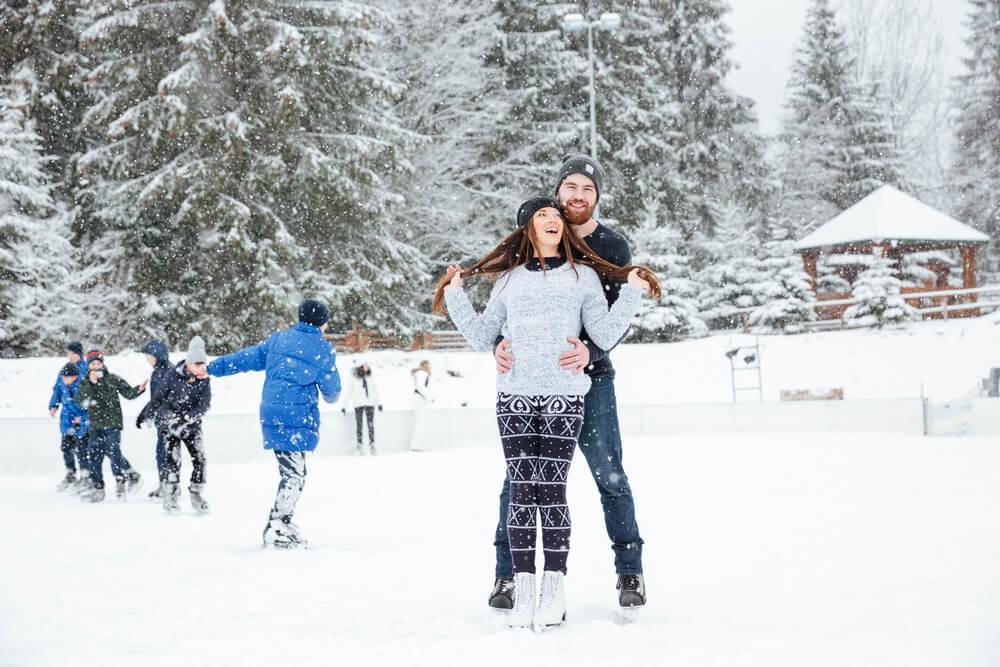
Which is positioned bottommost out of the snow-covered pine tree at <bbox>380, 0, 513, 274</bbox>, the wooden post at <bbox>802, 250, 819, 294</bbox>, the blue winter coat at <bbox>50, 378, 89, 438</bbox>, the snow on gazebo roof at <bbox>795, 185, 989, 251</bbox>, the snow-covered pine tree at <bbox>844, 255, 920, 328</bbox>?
the blue winter coat at <bbox>50, 378, 89, 438</bbox>

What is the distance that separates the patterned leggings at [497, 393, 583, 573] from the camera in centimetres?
396

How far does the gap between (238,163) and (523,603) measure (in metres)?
20.9

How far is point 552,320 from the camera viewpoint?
156 inches

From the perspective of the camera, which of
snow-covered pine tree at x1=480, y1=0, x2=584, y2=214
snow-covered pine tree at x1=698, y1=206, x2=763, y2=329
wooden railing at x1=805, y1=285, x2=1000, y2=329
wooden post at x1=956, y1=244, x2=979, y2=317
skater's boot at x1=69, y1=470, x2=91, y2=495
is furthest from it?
wooden post at x1=956, y1=244, x2=979, y2=317

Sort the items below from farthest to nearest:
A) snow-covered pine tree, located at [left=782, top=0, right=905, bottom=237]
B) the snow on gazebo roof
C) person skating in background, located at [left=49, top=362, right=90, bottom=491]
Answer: snow-covered pine tree, located at [left=782, top=0, right=905, bottom=237] < the snow on gazebo roof < person skating in background, located at [left=49, top=362, right=90, bottom=491]

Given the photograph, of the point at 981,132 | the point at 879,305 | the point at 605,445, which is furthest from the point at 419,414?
the point at 981,132

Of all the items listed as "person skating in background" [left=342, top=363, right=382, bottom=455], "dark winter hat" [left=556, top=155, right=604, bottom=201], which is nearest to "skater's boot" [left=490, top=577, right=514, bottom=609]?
"dark winter hat" [left=556, top=155, right=604, bottom=201]

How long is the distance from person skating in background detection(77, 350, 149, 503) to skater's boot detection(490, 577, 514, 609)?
20.4ft

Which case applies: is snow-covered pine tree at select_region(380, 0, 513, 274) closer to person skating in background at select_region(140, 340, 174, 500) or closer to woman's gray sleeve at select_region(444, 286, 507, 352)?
person skating in background at select_region(140, 340, 174, 500)

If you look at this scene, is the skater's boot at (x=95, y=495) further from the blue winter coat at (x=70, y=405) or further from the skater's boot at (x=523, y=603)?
the skater's boot at (x=523, y=603)

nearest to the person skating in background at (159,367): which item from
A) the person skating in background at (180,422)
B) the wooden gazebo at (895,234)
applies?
the person skating in background at (180,422)

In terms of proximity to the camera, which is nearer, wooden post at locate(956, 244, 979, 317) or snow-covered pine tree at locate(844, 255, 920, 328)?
snow-covered pine tree at locate(844, 255, 920, 328)

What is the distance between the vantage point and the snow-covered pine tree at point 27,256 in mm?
21062

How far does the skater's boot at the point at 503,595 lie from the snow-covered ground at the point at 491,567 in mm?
95
